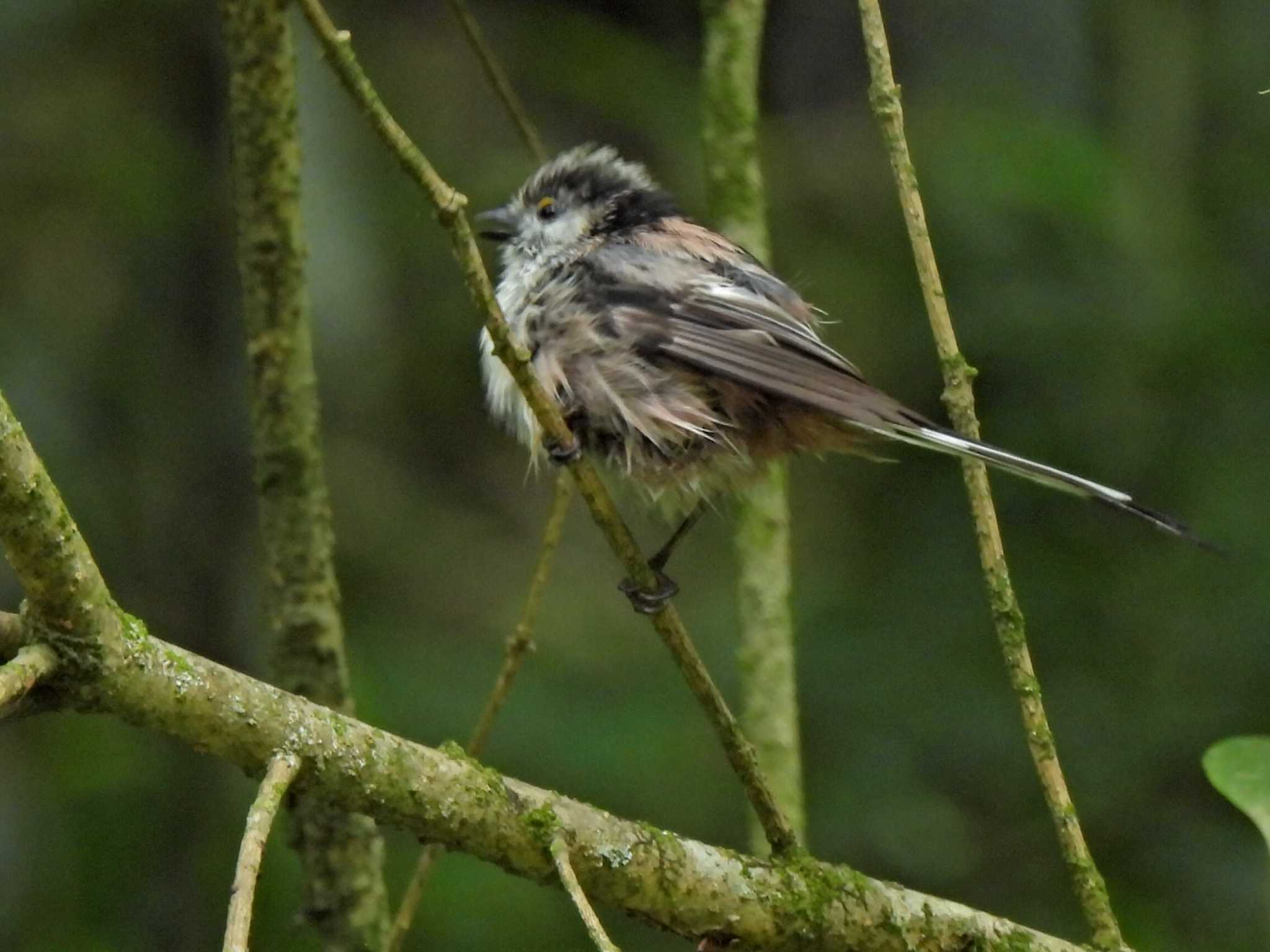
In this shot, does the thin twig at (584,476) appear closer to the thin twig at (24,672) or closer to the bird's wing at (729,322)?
the bird's wing at (729,322)

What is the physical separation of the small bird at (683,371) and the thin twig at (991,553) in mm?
330

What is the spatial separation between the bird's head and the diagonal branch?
0.71 meters

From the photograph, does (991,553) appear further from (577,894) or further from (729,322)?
(577,894)

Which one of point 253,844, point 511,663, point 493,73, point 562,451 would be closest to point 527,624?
point 511,663

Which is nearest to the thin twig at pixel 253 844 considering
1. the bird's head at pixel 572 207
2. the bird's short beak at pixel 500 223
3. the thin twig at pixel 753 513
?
the thin twig at pixel 753 513

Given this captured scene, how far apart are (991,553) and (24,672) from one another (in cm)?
167

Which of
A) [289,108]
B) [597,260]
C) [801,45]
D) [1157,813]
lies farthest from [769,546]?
[801,45]

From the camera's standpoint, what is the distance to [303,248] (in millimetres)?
3773

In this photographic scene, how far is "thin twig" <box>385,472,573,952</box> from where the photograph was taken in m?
3.32

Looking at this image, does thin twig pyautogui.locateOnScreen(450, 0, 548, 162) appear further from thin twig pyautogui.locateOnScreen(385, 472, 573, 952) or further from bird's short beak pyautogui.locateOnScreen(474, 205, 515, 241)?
thin twig pyautogui.locateOnScreen(385, 472, 573, 952)

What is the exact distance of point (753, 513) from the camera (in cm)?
402

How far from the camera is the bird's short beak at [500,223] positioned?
14.3ft

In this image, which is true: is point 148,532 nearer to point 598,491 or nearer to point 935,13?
point 598,491

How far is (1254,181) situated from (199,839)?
3.88 meters
